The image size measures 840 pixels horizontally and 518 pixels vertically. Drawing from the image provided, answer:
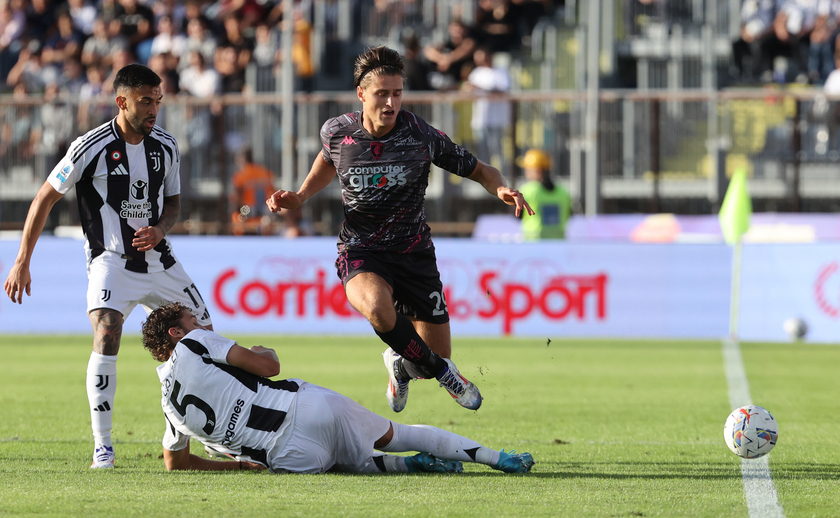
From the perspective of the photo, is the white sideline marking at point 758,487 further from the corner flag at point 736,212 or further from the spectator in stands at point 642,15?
the spectator in stands at point 642,15

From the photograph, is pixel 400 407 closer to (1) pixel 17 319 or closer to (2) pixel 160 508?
(2) pixel 160 508

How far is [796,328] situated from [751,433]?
8.58 metres

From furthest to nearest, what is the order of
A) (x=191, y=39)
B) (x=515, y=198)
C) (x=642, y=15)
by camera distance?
(x=191, y=39) → (x=642, y=15) → (x=515, y=198)

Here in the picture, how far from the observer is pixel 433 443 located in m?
6.03

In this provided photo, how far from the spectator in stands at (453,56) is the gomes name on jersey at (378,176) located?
43.4 feet

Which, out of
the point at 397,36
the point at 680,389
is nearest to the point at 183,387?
the point at 680,389

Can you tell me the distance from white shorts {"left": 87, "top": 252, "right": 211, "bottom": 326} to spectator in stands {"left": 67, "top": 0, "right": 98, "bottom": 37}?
1650cm

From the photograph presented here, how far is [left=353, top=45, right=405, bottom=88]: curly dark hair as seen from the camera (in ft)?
21.2

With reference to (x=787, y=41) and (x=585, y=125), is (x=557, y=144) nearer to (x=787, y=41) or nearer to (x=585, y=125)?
(x=585, y=125)

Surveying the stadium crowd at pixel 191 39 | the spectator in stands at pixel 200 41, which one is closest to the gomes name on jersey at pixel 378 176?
the stadium crowd at pixel 191 39

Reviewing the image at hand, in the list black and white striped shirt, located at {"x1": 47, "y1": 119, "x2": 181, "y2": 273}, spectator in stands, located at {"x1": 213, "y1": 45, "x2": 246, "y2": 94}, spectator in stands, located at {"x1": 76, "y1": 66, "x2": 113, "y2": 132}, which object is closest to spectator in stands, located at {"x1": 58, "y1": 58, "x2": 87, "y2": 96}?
spectator in stands, located at {"x1": 213, "y1": 45, "x2": 246, "y2": 94}

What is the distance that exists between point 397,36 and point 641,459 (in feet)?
50.2

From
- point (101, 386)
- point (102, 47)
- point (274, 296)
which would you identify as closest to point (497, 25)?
point (102, 47)

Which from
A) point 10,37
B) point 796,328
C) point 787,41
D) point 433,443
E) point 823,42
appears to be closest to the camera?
point 433,443
